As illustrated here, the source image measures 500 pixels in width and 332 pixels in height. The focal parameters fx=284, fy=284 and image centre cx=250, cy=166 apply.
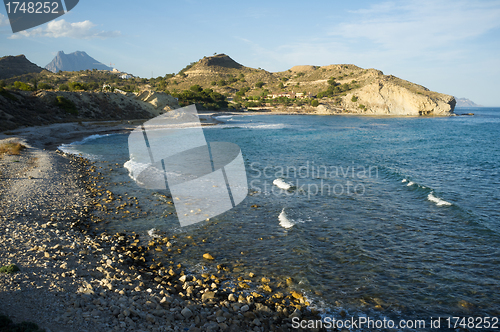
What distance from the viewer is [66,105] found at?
50.3m

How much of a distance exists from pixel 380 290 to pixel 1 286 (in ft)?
27.1

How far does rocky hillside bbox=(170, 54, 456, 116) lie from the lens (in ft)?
372

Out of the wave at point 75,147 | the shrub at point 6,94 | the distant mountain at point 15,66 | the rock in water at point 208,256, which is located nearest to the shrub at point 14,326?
the rock in water at point 208,256

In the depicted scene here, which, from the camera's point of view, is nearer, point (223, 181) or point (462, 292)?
point (462, 292)

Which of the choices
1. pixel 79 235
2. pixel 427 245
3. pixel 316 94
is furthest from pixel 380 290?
pixel 316 94

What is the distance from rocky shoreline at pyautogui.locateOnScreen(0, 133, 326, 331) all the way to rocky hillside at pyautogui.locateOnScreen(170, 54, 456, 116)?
402 feet

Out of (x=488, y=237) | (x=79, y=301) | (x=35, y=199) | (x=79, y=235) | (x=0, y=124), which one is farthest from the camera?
(x=0, y=124)

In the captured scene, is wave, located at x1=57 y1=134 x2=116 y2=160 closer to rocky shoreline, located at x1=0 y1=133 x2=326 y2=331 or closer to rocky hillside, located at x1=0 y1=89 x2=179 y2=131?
rocky hillside, located at x1=0 y1=89 x2=179 y2=131

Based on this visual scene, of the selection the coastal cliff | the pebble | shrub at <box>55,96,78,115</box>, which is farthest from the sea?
the coastal cliff

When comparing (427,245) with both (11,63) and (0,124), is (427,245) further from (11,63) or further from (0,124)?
(11,63)

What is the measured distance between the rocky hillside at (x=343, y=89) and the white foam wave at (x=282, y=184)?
367 ft

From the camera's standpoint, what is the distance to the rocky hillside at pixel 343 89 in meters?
113

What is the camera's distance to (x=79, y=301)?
542 cm

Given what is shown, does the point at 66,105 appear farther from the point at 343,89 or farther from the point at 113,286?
the point at 343,89
